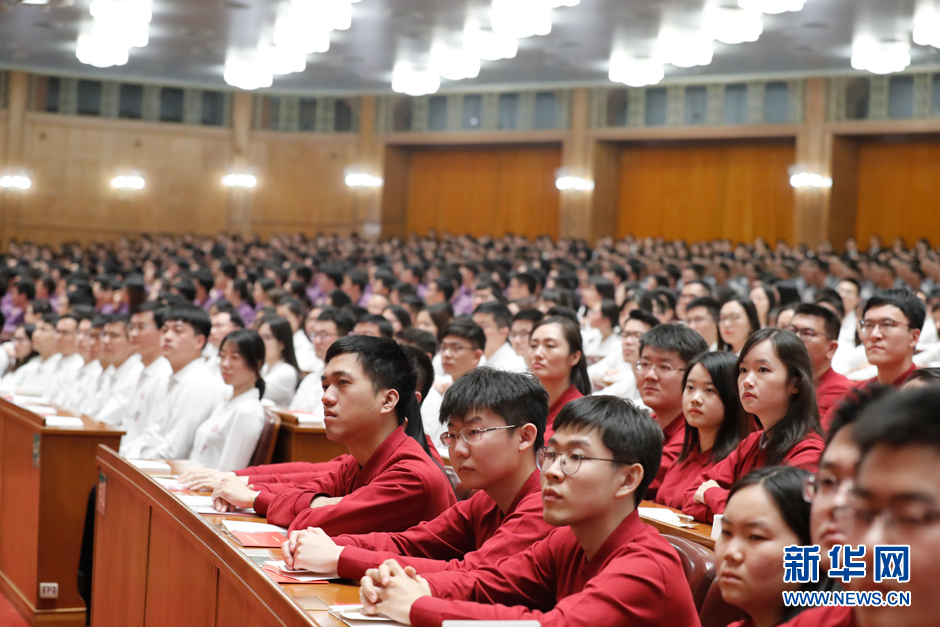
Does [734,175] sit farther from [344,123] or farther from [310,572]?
[310,572]

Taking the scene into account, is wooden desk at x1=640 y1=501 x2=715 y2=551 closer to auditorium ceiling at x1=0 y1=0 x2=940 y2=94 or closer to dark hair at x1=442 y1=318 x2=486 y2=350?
dark hair at x1=442 y1=318 x2=486 y2=350

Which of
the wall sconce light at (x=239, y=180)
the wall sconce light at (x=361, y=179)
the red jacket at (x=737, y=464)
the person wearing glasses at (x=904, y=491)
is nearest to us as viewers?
the person wearing glasses at (x=904, y=491)

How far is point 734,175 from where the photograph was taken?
16766 millimetres

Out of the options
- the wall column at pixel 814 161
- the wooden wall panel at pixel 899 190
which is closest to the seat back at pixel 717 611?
the wall column at pixel 814 161

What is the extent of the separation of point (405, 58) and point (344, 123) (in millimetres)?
5050

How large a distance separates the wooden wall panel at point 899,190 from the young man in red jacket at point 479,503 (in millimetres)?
14436

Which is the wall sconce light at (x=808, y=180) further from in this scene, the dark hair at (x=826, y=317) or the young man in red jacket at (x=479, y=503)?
the young man in red jacket at (x=479, y=503)

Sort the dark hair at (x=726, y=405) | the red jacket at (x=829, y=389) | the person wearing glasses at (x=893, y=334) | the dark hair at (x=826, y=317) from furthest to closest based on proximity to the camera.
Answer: the dark hair at (x=826, y=317) < the person wearing glasses at (x=893, y=334) < the red jacket at (x=829, y=389) < the dark hair at (x=726, y=405)

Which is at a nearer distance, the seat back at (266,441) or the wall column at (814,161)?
the seat back at (266,441)

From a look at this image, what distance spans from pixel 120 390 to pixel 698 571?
4.85 metres

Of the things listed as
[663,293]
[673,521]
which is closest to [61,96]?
[663,293]

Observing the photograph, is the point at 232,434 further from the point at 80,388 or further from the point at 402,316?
the point at 80,388

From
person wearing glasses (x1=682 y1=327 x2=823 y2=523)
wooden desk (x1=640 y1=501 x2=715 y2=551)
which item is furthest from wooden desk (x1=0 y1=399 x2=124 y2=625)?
person wearing glasses (x1=682 y1=327 x2=823 y2=523)

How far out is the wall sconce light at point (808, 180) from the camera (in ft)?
49.6
